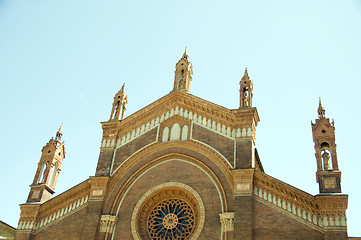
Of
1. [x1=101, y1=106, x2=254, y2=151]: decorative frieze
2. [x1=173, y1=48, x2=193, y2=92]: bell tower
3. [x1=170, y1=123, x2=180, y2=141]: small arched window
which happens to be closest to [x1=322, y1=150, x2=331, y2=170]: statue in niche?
[x1=101, y1=106, x2=254, y2=151]: decorative frieze

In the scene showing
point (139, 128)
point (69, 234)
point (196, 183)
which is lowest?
point (69, 234)

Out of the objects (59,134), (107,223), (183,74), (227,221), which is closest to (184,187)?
(227,221)

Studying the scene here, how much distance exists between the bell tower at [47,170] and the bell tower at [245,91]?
11334 millimetres

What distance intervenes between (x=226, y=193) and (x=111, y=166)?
689cm

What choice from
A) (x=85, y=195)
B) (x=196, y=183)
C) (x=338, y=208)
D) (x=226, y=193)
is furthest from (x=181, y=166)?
(x=338, y=208)

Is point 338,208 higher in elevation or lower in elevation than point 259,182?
lower

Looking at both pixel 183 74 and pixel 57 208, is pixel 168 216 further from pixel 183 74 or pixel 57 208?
pixel 183 74

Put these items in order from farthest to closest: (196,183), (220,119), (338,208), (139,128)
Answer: (139,128)
(220,119)
(196,183)
(338,208)

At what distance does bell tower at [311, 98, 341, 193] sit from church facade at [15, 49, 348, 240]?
0.04 metres

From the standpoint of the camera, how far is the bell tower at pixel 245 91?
2211cm

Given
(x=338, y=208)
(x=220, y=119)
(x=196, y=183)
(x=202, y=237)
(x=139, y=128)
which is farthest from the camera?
(x=139, y=128)

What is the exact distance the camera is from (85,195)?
2238 cm

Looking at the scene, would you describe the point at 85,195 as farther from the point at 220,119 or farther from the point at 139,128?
the point at 220,119

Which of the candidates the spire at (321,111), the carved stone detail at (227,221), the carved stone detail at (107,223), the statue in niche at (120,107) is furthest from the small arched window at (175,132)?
the spire at (321,111)
